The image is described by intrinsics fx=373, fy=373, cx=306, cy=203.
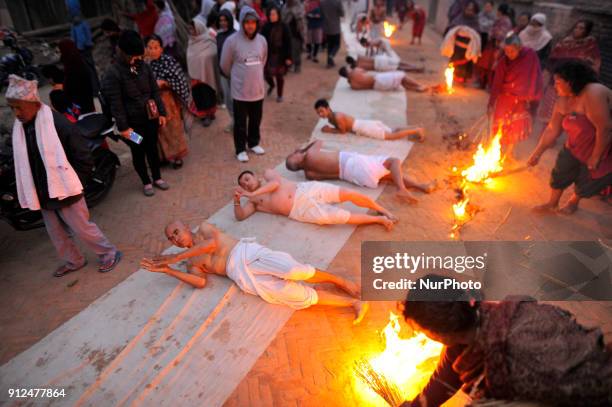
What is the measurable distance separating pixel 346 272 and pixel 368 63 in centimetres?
792

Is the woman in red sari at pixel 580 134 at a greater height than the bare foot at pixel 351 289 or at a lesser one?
greater

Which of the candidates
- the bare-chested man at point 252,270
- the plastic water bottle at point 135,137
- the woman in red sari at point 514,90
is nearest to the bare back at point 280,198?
the bare-chested man at point 252,270

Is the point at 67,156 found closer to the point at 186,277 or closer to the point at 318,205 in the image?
the point at 186,277

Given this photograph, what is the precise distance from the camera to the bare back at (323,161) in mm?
5258

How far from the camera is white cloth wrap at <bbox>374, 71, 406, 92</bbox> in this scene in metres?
9.02

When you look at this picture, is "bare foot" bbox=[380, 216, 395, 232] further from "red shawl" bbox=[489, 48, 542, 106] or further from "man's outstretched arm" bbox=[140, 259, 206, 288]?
"red shawl" bbox=[489, 48, 542, 106]

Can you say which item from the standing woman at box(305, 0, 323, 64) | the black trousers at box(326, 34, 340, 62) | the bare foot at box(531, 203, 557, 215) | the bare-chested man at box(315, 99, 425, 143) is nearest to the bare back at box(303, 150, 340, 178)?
the bare-chested man at box(315, 99, 425, 143)

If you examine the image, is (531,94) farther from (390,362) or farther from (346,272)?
(390,362)

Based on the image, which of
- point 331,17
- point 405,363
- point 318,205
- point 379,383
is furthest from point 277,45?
point 379,383

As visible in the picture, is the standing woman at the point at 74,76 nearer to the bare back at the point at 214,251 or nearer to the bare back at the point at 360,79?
the bare back at the point at 214,251

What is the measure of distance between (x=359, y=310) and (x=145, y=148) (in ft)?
12.0

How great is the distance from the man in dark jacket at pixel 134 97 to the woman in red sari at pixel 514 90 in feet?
16.2

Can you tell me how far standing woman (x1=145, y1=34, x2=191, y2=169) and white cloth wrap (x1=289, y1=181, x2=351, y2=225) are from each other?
8.17ft

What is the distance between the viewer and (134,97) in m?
4.65
